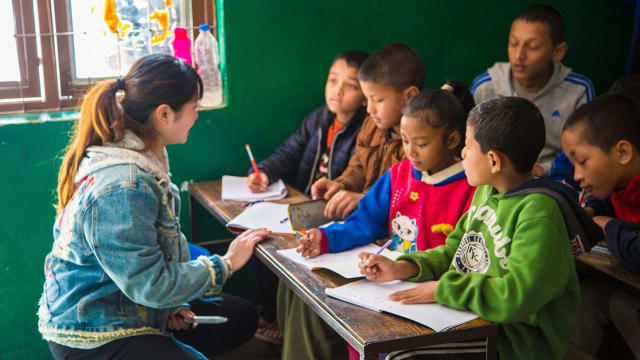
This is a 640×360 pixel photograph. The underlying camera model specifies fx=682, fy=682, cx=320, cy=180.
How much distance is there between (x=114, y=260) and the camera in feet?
5.48

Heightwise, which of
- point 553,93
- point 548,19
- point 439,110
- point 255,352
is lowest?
point 255,352

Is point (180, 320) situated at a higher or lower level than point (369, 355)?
lower

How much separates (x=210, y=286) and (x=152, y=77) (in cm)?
59

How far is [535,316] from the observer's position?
154 cm

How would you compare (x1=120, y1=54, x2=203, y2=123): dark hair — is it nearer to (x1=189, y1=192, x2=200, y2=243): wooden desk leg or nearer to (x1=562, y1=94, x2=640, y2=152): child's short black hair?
(x1=189, y1=192, x2=200, y2=243): wooden desk leg

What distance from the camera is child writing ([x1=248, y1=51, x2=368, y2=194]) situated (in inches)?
109

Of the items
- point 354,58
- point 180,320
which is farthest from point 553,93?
point 180,320

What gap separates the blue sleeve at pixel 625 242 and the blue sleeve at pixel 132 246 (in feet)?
3.90

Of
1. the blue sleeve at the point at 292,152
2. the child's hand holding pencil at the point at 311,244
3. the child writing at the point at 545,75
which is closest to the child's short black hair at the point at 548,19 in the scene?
the child writing at the point at 545,75

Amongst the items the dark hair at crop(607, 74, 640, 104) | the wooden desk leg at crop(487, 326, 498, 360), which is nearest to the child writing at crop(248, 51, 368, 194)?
the dark hair at crop(607, 74, 640, 104)

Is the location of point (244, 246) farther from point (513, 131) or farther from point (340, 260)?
point (513, 131)

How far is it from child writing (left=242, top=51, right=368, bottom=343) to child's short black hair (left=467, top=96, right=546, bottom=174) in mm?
1151

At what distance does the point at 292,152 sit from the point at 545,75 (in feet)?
4.05

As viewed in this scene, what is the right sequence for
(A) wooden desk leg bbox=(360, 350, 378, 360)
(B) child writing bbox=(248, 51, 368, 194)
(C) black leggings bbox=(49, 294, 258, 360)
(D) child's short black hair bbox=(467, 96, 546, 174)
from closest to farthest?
(A) wooden desk leg bbox=(360, 350, 378, 360), (D) child's short black hair bbox=(467, 96, 546, 174), (C) black leggings bbox=(49, 294, 258, 360), (B) child writing bbox=(248, 51, 368, 194)
